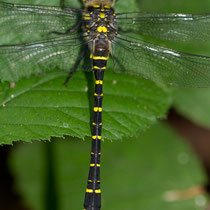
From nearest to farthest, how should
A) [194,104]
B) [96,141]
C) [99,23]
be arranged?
[96,141] → [99,23] → [194,104]

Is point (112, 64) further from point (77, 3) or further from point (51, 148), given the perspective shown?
point (51, 148)

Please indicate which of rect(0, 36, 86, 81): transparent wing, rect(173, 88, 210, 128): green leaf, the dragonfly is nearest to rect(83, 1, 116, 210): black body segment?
the dragonfly

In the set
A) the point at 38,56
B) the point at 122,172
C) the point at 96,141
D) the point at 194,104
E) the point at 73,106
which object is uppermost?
the point at 194,104

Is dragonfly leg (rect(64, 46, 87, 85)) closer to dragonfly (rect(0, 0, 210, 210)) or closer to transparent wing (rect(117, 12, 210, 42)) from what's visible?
dragonfly (rect(0, 0, 210, 210))

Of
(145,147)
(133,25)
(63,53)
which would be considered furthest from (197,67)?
(145,147)

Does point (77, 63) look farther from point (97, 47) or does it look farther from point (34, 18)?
point (34, 18)

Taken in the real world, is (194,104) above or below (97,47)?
above

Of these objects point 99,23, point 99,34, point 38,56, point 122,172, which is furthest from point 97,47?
point 122,172
